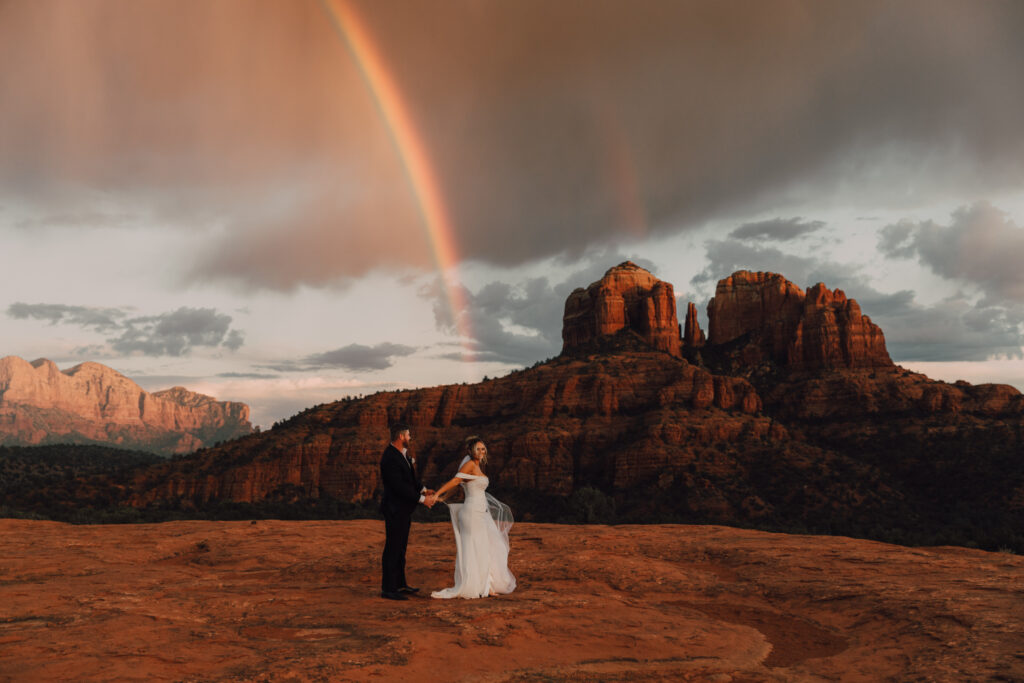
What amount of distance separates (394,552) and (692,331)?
13482 cm

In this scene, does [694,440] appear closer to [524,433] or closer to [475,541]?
[524,433]

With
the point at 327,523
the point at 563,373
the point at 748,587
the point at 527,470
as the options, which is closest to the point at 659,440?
the point at 527,470

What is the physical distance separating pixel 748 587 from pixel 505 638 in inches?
267

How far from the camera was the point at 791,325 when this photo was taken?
4975 inches

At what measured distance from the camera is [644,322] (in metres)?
131

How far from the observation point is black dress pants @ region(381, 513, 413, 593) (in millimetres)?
11430

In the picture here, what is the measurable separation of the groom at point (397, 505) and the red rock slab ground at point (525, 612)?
0.49 metres

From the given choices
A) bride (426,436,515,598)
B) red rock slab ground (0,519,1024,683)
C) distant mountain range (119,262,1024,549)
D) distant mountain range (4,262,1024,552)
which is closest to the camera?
red rock slab ground (0,519,1024,683)

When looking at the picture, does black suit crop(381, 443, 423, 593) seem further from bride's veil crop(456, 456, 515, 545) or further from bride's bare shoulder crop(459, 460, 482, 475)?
bride's veil crop(456, 456, 515, 545)

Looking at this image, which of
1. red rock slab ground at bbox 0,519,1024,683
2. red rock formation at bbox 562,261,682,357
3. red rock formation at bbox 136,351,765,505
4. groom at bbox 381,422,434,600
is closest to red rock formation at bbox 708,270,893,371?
red rock formation at bbox 562,261,682,357

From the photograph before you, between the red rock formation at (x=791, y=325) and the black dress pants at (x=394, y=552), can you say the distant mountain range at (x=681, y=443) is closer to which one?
the red rock formation at (x=791, y=325)

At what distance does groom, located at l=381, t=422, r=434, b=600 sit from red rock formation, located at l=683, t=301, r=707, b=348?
131 metres

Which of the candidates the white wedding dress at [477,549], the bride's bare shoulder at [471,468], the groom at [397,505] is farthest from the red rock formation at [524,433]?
the groom at [397,505]

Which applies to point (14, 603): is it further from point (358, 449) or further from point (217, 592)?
point (358, 449)
